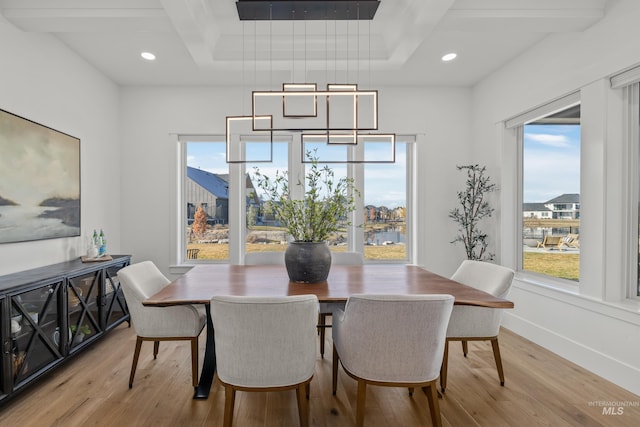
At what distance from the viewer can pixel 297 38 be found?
10.7ft

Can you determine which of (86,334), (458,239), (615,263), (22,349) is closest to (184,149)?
(86,334)

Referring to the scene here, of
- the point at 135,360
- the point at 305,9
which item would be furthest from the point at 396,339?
the point at 305,9

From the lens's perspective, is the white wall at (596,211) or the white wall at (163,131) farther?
the white wall at (163,131)

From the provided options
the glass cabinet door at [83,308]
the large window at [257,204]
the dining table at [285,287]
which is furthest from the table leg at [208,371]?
the large window at [257,204]

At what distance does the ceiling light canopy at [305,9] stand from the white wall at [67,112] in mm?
1739

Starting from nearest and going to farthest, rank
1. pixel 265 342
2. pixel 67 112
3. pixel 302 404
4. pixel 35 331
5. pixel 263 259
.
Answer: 1. pixel 265 342
2. pixel 302 404
3. pixel 35 331
4. pixel 67 112
5. pixel 263 259

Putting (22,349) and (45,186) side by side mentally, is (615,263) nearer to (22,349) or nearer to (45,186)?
(22,349)

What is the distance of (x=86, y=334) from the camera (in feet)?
9.44

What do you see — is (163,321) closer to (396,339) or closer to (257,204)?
(396,339)

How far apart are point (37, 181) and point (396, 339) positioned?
3013 millimetres

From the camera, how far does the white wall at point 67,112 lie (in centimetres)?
261

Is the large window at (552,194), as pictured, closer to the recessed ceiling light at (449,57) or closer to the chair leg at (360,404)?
the recessed ceiling light at (449,57)

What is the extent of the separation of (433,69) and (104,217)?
3989 mm

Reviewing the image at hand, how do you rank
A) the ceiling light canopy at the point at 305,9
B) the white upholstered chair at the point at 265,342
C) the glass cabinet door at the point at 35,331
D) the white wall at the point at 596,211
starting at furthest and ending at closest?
the ceiling light canopy at the point at 305,9, the white wall at the point at 596,211, the glass cabinet door at the point at 35,331, the white upholstered chair at the point at 265,342
